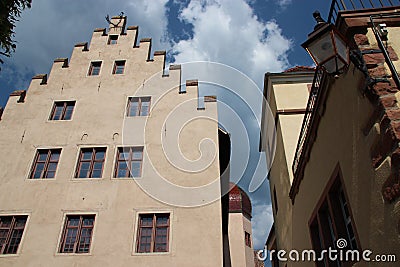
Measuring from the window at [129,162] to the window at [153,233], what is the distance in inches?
78.3

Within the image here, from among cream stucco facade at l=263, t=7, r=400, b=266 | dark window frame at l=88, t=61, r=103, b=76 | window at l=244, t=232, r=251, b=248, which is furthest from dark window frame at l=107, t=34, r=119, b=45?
window at l=244, t=232, r=251, b=248

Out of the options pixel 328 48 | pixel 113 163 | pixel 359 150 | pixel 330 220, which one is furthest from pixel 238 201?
pixel 328 48

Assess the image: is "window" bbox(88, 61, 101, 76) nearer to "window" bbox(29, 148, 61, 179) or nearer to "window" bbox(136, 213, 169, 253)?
"window" bbox(29, 148, 61, 179)

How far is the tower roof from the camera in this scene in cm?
2770

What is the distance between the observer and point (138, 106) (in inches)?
624

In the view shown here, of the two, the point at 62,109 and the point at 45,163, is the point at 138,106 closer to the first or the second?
the point at 62,109

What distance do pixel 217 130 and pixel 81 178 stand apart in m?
6.36

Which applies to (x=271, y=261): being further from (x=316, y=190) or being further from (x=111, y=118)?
(x=111, y=118)

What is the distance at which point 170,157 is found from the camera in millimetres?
14102

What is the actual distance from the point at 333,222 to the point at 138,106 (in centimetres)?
1170

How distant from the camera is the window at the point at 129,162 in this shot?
44.7 ft

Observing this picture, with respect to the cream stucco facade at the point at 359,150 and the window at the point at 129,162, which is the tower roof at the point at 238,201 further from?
the cream stucco facade at the point at 359,150

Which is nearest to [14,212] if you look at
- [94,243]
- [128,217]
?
[94,243]

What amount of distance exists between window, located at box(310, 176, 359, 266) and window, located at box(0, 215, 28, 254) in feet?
35.4
